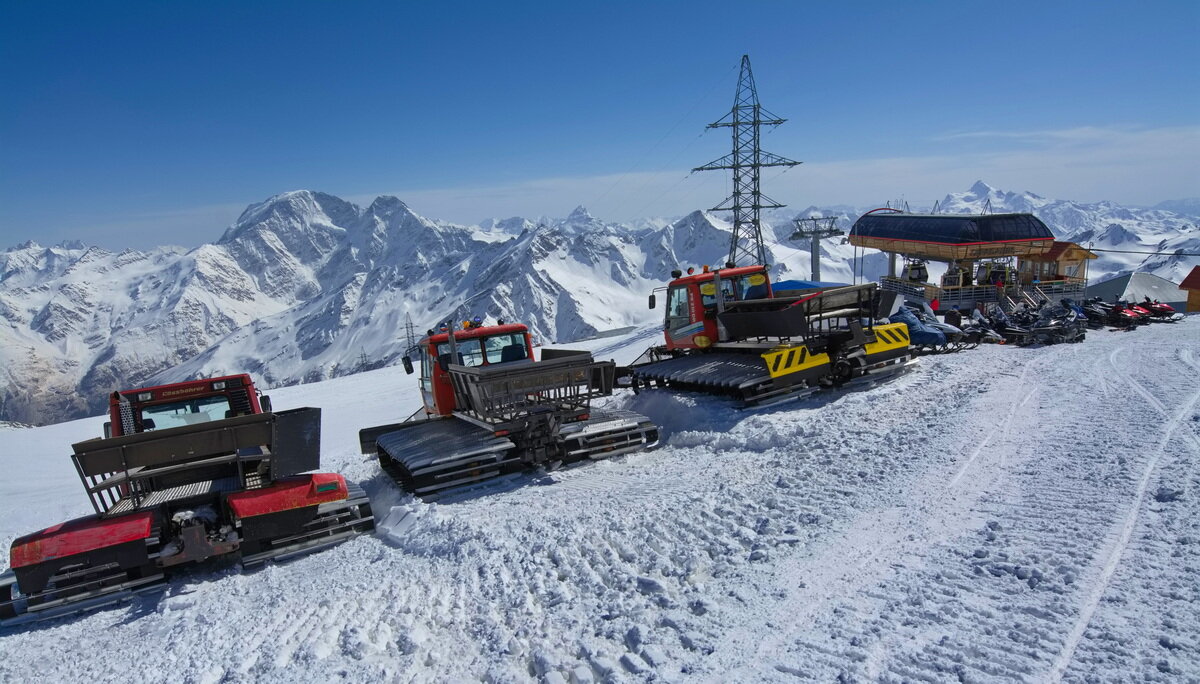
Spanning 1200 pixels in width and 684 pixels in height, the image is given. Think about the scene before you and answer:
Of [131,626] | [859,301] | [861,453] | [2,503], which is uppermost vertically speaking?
[859,301]

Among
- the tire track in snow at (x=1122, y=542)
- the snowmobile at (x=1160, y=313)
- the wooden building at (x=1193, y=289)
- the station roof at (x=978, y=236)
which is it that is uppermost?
the station roof at (x=978, y=236)

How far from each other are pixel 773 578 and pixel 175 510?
6327 millimetres


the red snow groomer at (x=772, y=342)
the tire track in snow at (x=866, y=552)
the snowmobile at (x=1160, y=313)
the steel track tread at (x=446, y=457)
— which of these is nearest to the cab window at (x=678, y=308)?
the red snow groomer at (x=772, y=342)

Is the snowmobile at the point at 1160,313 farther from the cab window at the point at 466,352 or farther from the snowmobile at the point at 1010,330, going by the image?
the cab window at the point at 466,352

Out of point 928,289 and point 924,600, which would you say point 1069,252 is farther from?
point 924,600

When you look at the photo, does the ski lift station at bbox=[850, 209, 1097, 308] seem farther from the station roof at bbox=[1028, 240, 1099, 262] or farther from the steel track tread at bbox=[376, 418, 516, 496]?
the steel track tread at bbox=[376, 418, 516, 496]

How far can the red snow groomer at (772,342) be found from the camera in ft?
38.1

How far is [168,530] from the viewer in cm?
687

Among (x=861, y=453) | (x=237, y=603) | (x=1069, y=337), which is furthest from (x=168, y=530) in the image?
(x=1069, y=337)

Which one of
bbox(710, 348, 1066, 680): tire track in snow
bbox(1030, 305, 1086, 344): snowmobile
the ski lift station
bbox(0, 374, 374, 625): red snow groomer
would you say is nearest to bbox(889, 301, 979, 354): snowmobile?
bbox(1030, 305, 1086, 344): snowmobile

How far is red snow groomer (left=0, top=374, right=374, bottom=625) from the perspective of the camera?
6117mm

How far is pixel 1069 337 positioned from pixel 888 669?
15.4m

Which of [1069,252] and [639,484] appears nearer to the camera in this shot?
[639,484]

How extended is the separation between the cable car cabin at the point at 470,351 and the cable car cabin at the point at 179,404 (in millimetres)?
2726
